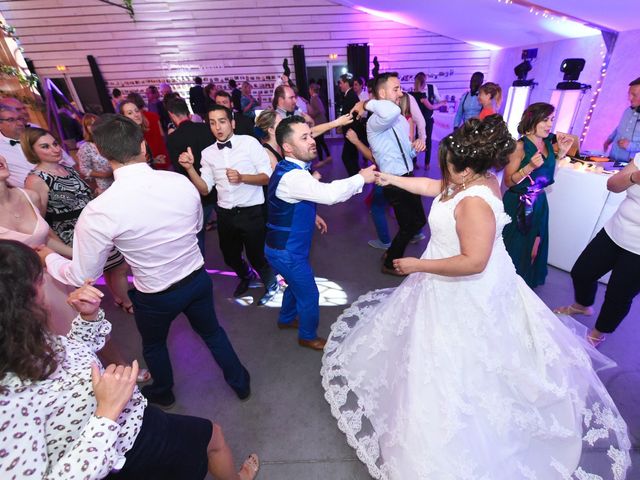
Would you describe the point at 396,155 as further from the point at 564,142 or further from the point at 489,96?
the point at 489,96

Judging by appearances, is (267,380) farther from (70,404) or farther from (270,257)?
(70,404)

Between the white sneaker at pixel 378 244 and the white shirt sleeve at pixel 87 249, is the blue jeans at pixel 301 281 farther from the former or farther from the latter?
the white sneaker at pixel 378 244

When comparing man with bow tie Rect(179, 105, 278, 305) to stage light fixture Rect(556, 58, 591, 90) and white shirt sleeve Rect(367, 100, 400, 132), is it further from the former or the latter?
stage light fixture Rect(556, 58, 591, 90)

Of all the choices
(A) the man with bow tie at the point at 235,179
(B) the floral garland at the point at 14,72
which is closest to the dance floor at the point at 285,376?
(A) the man with bow tie at the point at 235,179

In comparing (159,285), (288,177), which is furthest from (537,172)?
(159,285)

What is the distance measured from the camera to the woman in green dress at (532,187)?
239cm

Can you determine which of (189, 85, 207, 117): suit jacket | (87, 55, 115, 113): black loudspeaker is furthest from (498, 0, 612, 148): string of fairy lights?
(87, 55, 115, 113): black loudspeaker

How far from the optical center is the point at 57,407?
2.73ft

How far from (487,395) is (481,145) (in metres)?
1.17

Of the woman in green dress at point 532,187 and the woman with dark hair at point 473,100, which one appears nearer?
the woman in green dress at point 532,187

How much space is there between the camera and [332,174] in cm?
657

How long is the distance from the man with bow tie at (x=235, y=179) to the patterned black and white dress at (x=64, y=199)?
2.67 ft

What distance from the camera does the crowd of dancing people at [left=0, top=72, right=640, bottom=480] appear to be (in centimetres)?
84

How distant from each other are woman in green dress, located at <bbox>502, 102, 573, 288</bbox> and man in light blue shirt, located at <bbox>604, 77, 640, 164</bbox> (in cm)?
113
